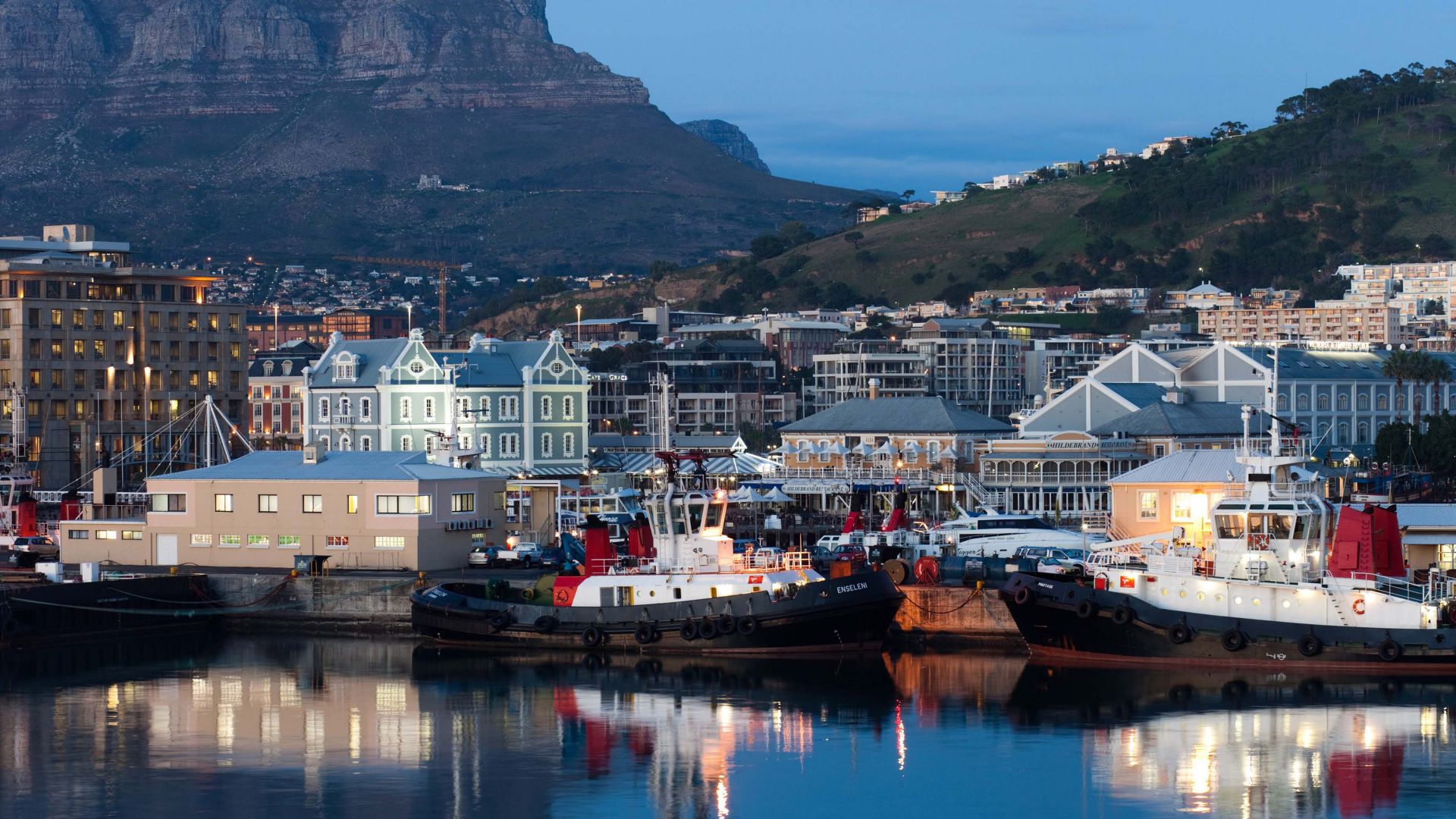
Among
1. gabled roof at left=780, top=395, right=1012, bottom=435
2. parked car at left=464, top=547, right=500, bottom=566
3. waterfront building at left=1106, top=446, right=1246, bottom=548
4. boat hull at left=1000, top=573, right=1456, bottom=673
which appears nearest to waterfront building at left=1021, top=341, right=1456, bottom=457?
gabled roof at left=780, top=395, right=1012, bottom=435

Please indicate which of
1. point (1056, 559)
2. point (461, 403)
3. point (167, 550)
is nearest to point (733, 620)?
point (1056, 559)

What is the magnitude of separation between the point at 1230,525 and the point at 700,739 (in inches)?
599

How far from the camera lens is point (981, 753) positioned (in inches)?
1661

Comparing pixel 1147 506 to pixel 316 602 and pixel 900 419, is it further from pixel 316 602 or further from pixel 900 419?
pixel 900 419

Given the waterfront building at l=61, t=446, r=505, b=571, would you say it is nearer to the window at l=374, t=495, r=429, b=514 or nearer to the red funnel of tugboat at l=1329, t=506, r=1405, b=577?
the window at l=374, t=495, r=429, b=514

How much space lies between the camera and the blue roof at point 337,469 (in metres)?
63.2

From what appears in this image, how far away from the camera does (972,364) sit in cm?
16462

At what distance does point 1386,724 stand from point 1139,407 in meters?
45.7

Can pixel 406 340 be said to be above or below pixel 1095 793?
above

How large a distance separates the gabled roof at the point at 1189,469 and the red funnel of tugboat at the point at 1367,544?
9.55 m

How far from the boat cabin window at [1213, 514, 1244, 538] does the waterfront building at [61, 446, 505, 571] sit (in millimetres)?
21918

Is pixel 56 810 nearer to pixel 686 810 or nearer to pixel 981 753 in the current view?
pixel 686 810

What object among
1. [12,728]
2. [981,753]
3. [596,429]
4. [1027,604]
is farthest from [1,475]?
[596,429]

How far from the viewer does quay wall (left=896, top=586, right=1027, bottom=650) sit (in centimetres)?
5588
